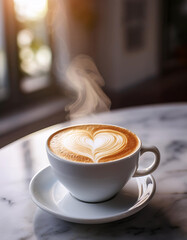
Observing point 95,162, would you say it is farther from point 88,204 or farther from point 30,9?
point 30,9

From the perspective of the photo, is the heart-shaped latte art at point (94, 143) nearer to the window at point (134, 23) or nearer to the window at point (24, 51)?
the window at point (24, 51)

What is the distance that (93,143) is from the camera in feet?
1.86

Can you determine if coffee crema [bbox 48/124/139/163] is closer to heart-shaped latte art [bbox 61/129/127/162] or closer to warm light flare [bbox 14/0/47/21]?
heart-shaped latte art [bbox 61/129/127/162]

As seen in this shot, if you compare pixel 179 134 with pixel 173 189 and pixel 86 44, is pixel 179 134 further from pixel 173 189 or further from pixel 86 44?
pixel 86 44

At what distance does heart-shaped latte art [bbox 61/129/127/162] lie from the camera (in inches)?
20.8

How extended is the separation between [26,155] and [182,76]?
402 cm

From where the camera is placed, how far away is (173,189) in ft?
1.92

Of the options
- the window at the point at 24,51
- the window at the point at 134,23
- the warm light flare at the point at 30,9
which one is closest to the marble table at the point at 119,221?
the window at the point at 24,51

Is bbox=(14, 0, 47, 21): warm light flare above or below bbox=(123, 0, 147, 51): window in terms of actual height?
above

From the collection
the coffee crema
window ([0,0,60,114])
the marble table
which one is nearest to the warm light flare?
window ([0,0,60,114])

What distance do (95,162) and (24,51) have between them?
2.69 m

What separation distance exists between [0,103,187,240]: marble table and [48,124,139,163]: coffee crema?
4.1 inches

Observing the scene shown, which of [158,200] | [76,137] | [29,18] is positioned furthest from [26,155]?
[29,18]

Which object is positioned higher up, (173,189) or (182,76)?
(173,189)
